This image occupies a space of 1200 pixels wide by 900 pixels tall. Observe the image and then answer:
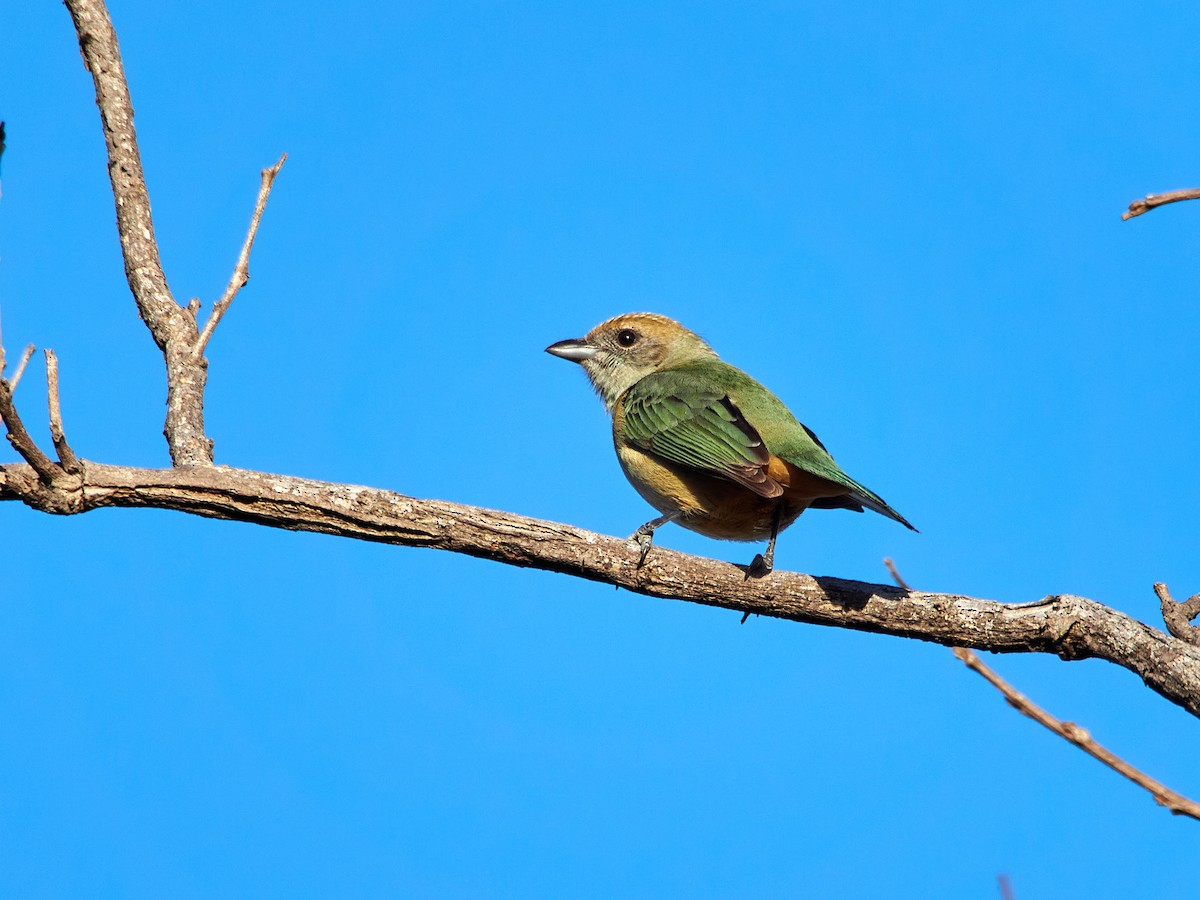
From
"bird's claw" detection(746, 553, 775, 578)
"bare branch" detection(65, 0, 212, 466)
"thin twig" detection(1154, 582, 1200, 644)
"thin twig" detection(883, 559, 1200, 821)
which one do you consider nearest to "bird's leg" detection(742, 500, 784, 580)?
"bird's claw" detection(746, 553, 775, 578)

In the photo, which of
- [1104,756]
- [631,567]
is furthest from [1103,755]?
[631,567]

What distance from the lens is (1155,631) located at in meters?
4.82

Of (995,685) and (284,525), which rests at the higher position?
(284,525)

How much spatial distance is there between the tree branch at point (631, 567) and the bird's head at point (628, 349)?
261cm

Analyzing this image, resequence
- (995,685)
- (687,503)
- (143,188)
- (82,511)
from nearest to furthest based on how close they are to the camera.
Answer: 1. (995,685)
2. (82,511)
3. (143,188)
4. (687,503)

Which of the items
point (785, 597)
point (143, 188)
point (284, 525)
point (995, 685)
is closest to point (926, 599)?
point (785, 597)

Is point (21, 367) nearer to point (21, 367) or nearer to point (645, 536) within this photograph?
point (21, 367)

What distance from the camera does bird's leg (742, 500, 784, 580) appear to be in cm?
529

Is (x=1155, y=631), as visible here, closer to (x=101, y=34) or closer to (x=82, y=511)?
(x=82, y=511)

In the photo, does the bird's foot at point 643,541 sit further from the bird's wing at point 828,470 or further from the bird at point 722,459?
the bird's wing at point 828,470

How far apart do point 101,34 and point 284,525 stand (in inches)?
119

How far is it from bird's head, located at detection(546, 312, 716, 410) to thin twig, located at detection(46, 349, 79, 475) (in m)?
4.07

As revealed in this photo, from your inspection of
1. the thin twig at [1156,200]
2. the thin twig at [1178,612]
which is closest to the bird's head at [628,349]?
the thin twig at [1178,612]

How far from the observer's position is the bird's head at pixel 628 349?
25.1ft
